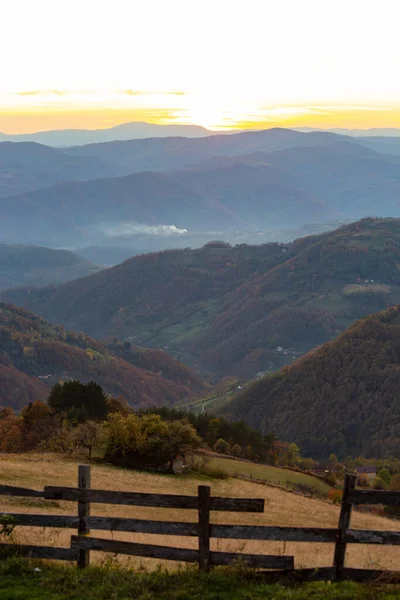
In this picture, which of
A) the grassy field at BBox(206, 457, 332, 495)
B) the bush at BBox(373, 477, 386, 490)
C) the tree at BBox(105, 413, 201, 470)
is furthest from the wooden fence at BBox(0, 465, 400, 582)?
the bush at BBox(373, 477, 386, 490)

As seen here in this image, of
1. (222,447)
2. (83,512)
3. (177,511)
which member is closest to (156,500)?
(83,512)

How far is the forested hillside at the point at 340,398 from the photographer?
13362cm

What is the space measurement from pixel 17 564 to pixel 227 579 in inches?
152

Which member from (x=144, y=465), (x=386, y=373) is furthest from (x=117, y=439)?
(x=386, y=373)

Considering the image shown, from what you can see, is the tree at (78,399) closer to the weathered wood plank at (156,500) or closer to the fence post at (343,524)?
the weathered wood plank at (156,500)

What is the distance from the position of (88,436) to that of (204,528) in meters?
27.6

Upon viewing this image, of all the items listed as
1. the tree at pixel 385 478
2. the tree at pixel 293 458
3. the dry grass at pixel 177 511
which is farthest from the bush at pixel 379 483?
the dry grass at pixel 177 511

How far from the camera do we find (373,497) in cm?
1152

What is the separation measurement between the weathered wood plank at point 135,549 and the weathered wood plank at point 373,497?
2.97 metres

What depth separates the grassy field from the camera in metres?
47.1

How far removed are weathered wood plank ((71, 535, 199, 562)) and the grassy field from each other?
33.3 m

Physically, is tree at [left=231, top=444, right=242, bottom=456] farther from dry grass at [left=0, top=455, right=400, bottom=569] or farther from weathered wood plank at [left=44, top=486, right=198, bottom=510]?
weathered wood plank at [left=44, top=486, right=198, bottom=510]

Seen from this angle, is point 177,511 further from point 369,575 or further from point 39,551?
point 369,575

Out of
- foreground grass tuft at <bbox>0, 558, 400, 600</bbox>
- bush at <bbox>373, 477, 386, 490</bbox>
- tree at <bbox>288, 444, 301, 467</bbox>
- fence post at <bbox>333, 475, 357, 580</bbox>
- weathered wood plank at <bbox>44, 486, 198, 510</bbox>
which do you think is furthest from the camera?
tree at <bbox>288, 444, 301, 467</bbox>
